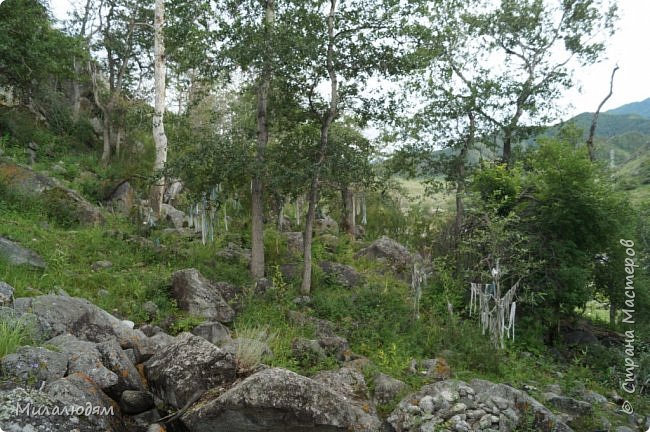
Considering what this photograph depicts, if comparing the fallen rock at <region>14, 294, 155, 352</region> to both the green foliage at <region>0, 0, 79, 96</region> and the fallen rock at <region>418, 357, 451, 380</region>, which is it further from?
the green foliage at <region>0, 0, 79, 96</region>

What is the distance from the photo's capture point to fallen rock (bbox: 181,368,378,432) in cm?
605

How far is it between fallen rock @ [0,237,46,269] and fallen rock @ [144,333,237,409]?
5317 mm

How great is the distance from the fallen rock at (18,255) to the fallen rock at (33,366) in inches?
217

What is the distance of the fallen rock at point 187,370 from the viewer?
21.4 feet

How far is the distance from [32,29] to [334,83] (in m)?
10.3

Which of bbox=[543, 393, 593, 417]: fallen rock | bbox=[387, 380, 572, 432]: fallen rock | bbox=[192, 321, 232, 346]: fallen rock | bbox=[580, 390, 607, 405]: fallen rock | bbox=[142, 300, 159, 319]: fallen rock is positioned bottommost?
bbox=[580, 390, 607, 405]: fallen rock

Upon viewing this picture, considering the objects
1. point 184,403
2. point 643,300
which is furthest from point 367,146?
point 184,403

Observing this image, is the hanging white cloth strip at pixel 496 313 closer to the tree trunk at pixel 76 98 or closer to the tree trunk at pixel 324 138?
the tree trunk at pixel 324 138

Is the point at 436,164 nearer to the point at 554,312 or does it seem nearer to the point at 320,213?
the point at 320,213

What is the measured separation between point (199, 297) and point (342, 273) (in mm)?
5056

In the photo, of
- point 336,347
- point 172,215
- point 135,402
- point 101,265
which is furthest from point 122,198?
point 135,402

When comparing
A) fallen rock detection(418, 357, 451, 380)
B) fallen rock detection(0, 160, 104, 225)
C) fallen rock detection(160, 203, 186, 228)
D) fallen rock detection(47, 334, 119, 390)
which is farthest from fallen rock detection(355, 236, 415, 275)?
fallen rock detection(47, 334, 119, 390)

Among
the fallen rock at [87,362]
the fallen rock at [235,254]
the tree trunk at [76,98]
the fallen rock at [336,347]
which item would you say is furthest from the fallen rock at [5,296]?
the tree trunk at [76,98]

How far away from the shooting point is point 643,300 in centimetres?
1217
